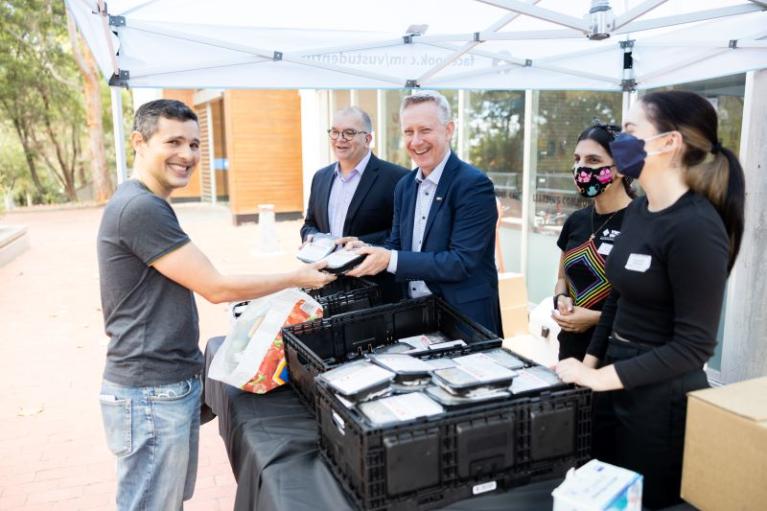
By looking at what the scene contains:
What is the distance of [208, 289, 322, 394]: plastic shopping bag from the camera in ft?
6.48

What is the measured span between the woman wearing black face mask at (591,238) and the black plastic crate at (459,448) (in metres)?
0.95

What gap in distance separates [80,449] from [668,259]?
376cm

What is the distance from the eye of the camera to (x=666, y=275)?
1434 millimetres

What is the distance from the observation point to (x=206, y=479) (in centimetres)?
336

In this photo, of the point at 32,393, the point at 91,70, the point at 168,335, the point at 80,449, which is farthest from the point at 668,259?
the point at 91,70

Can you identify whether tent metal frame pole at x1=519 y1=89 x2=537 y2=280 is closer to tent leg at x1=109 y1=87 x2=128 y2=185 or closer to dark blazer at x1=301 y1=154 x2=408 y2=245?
dark blazer at x1=301 y1=154 x2=408 y2=245

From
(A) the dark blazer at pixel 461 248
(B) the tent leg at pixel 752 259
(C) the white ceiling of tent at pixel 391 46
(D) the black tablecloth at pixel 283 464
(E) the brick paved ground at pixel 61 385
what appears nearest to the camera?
(D) the black tablecloth at pixel 283 464

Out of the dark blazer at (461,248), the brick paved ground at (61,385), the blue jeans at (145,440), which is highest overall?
the dark blazer at (461,248)

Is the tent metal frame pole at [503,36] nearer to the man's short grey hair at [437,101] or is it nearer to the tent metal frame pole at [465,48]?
the tent metal frame pole at [465,48]

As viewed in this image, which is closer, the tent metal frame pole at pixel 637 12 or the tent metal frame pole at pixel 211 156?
the tent metal frame pole at pixel 637 12

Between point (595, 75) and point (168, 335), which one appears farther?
point (595, 75)

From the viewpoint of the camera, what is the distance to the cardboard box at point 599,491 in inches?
44.0

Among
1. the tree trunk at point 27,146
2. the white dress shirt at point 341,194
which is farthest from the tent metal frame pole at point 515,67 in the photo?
the tree trunk at point 27,146

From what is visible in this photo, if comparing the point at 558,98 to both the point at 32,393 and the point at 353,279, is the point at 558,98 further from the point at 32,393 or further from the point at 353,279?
the point at 32,393
